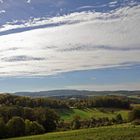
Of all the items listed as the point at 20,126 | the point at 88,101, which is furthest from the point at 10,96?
the point at 20,126

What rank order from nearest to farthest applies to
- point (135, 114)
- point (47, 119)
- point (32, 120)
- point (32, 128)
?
point (32, 128)
point (135, 114)
point (47, 119)
point (32, 120)

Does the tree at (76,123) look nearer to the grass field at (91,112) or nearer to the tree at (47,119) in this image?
the tree at (47,119)

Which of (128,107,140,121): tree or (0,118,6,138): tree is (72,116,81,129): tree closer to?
(128,107,140,121): tree

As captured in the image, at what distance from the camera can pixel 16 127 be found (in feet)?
333

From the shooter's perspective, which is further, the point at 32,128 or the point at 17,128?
the point at 32,128

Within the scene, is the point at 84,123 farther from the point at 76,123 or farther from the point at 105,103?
the point at 105,103

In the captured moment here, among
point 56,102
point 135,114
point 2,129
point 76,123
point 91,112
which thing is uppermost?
point 56,102

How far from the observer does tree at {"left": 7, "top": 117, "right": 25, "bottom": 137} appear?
10015 cm

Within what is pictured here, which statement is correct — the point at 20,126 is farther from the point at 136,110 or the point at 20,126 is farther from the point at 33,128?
the point at 136,110

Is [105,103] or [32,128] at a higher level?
[105,103]

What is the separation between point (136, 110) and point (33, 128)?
3521cm

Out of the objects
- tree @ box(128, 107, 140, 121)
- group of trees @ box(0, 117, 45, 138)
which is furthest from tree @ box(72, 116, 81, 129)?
tree @ box(128, 107, 140, 121)

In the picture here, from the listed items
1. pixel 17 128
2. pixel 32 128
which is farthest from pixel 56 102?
pixel 17 128

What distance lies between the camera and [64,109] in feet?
528
